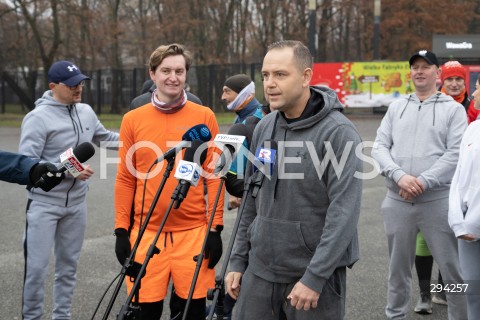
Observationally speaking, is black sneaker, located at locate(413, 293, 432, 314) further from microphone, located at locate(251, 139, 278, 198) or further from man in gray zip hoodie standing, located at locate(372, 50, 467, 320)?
microphone, located at locate(251, 139, 278, 198)

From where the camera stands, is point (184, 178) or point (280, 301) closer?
point (184, 178)

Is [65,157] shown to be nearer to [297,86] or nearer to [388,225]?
[297,86]

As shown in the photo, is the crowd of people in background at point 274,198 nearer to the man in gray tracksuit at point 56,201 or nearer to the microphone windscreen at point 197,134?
the man in gray tracksuit at point 56,201

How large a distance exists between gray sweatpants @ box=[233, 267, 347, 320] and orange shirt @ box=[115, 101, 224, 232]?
28.0 inches

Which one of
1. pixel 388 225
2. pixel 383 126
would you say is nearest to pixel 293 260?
pixel 388 225

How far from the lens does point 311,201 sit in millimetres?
3158

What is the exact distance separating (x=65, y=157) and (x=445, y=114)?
303 cm

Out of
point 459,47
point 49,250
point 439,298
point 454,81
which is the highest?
point 459,47

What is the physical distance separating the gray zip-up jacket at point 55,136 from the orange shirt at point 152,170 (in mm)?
972

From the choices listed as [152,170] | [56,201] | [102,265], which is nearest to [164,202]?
[152,170]

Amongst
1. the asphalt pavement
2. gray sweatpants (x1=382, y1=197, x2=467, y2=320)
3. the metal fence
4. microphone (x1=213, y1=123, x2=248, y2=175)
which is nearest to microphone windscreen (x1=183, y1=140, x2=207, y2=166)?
microphone (x1=213, y1=123, x2=248, y2=175)

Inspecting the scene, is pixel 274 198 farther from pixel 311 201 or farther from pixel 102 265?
pixel 102 265

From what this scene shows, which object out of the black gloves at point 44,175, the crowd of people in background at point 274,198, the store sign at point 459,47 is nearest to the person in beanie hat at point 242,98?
the crowd of people in background at point 274,198

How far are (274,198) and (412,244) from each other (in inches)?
81.9
